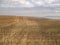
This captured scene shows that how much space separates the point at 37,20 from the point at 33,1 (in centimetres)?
52

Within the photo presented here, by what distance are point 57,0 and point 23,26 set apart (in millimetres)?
678

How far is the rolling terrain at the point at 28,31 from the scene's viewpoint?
0.77m

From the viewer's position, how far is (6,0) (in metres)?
1.47

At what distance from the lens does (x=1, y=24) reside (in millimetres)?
957

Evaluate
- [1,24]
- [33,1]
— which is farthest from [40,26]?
[33,1]

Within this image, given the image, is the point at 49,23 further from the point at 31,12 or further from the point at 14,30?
the point at 31,12

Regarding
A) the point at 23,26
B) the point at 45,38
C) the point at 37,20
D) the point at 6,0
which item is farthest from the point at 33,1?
the point at 45,38

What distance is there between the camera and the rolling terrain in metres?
0.77

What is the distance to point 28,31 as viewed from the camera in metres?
0.86

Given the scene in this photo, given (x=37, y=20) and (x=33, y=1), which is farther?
(x=33, y=1)

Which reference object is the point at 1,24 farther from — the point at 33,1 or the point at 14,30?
the point at 33,1

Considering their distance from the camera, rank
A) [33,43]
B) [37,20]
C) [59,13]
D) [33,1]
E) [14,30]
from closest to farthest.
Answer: [33,43] < [14,30] < [37,20] < [59,13] < [33,1]

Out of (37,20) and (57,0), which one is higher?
(57,0)

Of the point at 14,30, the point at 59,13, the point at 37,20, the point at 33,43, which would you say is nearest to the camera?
the point at 33,43
